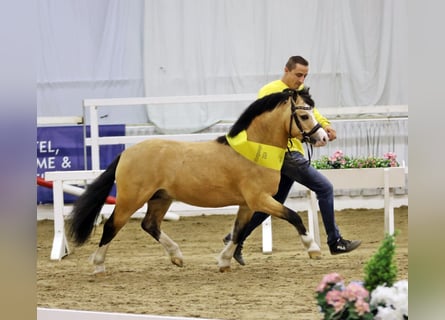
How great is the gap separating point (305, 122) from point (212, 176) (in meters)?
0.54

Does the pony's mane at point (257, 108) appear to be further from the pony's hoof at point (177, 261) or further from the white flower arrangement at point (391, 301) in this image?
the white flower arrangement at point (391, 301)

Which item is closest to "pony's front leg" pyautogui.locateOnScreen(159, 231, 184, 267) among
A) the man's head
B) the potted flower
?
the man's head

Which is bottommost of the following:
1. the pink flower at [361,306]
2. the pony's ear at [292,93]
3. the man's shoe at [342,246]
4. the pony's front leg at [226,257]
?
the pony's front leg at [226,257]

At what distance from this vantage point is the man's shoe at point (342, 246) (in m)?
2.92

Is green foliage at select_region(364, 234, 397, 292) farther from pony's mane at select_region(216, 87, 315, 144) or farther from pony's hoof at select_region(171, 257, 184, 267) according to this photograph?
pony's hoof at select_region(171, 257, 184, 267)

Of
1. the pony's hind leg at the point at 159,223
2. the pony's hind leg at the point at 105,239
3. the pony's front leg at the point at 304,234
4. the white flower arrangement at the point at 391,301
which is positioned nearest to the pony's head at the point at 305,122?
the pony's front leg at the point at 304,234

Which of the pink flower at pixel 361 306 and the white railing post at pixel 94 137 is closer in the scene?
the pink flower at pixel 361 306

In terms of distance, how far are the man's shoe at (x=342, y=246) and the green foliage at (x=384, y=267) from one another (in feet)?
3.23

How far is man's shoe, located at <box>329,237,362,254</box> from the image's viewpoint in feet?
9.58

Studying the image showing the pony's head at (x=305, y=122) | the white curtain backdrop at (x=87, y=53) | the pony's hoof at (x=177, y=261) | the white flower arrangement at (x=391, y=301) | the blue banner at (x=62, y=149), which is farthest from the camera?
the white curtain backdrop at (x=87, y=53)

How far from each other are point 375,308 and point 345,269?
3.18ft

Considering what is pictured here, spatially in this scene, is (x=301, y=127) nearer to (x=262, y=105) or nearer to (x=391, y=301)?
(x=262, y=105)
